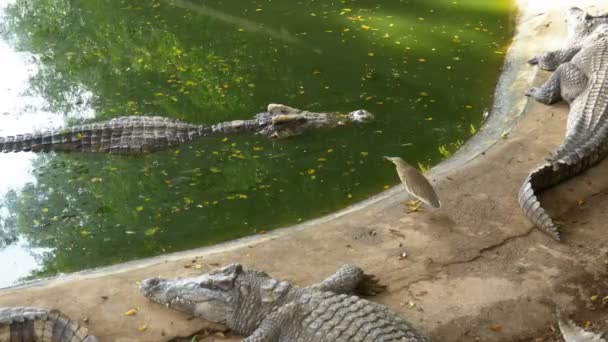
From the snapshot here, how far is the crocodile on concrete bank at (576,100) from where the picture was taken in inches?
227

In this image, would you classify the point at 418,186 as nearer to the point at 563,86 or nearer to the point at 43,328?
the point at 43,328

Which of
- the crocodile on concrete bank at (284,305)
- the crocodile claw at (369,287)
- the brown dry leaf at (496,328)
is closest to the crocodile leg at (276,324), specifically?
the crocodile on concrete bank at (284,305)

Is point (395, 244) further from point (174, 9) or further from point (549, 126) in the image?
point (174, 9)

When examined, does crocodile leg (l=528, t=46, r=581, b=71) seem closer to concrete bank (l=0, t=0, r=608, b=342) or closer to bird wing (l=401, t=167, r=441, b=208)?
concrete bank (l=0, t=0, r=608, b=342)

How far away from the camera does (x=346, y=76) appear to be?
8867mm

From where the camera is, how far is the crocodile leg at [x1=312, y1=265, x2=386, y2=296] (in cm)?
468

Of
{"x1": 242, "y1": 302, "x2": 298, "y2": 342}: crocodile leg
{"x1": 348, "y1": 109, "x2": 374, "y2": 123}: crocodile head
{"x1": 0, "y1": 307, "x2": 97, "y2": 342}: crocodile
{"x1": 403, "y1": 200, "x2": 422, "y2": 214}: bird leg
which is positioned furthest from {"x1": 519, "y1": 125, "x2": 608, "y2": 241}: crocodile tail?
{"x1": 0, "y1": 307, "x2": 97, "y2": 342}: crocodile

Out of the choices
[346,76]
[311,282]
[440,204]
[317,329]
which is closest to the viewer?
[317,329]

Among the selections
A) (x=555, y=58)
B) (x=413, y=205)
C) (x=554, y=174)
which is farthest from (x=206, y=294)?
(x=555, y=58)

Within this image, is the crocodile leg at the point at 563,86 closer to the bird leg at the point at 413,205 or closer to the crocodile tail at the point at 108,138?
the bird leg at the point at 413,205

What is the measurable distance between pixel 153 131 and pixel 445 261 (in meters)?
3.75

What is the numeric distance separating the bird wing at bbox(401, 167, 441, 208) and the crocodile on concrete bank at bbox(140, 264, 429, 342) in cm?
102

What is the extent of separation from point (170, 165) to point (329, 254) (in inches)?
101

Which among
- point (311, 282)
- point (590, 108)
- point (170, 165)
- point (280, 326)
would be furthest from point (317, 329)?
point (590, 108)
